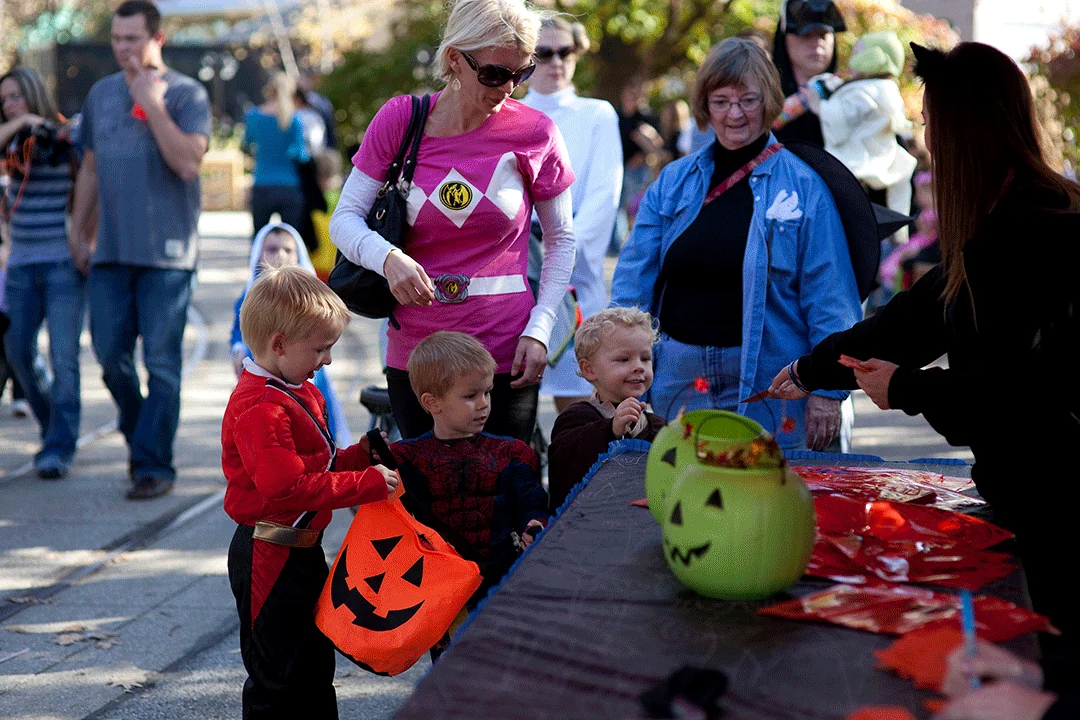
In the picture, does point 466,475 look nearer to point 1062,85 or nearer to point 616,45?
point 1062,85

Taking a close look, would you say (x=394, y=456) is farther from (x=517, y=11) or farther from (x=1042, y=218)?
(x=1042, y=218)

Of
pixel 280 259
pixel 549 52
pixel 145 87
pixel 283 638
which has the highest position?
pixel 549 52

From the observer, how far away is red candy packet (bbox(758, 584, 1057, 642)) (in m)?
1.79

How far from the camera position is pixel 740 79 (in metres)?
3.53

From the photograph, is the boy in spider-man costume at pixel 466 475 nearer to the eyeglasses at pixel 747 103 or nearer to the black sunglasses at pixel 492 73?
the black sunglasses at pixel 492 73

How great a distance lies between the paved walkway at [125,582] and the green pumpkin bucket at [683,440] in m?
1.60

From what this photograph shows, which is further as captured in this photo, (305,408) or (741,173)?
(741,173)

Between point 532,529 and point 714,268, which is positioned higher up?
point 714,268

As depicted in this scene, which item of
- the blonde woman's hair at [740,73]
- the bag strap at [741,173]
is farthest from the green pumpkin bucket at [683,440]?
the blonde woman's hair at [740,73]

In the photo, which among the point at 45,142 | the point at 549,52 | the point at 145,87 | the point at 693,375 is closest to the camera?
the point at 693,375

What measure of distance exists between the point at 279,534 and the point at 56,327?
3698mm

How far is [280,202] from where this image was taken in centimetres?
949

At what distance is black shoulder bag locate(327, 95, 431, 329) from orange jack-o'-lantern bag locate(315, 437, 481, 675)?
25.2 inches

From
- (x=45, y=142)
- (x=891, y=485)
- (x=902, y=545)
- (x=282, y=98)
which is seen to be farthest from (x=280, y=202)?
(x=902, y=545)
